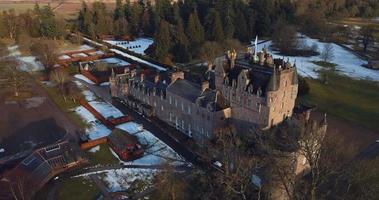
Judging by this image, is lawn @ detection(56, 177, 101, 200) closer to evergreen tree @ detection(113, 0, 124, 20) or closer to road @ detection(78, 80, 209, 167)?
road @ detection(78, 80, 209, 167)

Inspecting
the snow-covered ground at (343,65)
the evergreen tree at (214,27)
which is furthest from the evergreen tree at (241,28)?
the evergreen tree at (214,27)

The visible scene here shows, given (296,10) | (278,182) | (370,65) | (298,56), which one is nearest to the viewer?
(278,182)

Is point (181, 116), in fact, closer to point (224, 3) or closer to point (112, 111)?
point (112, 111)

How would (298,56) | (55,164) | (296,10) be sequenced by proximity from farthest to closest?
(296,10) < (298,56) < (55,164)

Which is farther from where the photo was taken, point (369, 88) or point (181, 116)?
point (369, 88)

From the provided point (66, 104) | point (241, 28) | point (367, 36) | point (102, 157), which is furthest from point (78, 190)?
point (367, 36)

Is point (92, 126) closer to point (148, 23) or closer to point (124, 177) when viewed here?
point (124, 177)

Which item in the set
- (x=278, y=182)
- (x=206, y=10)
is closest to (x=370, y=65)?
(x=206, y=10)

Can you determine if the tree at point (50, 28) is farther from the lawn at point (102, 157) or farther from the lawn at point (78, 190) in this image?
the lawn at point (78, 190)
